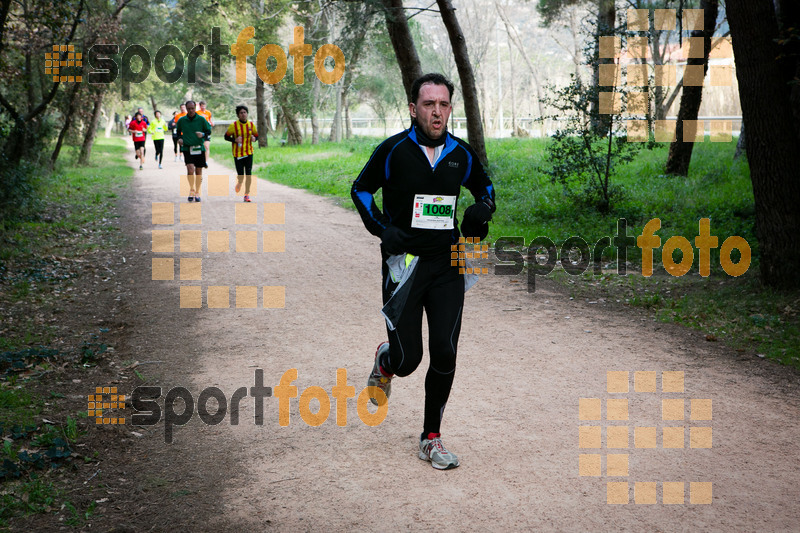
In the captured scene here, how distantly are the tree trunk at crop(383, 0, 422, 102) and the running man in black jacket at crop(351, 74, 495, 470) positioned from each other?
11.7 m

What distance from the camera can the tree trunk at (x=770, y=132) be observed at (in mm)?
8148

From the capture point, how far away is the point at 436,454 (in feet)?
14.8

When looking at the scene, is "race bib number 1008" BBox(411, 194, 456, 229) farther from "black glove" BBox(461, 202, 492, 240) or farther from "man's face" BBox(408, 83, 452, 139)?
"man's face" BBox(408, 83, 452, 139)

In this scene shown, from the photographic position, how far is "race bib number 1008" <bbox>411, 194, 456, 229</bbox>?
447cm

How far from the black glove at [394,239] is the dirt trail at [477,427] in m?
1.36

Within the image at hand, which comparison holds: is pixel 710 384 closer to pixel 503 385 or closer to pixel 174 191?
pixel 503 385

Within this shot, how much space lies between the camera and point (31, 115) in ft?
51.4

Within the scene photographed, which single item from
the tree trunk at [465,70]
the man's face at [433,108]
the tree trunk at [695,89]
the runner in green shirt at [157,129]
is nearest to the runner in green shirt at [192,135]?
the tree trunk at [465,70]

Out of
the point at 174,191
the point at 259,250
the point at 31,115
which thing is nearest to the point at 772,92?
the point at 259,250

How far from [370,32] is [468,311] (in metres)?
10.7

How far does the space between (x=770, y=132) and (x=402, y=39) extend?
10038 mm

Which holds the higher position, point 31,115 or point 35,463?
point 31,115

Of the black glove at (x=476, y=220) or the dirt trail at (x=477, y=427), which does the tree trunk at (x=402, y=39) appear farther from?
the black glove at (x=476, y=220)

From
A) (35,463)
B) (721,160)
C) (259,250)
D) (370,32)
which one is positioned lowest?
(35,463)
